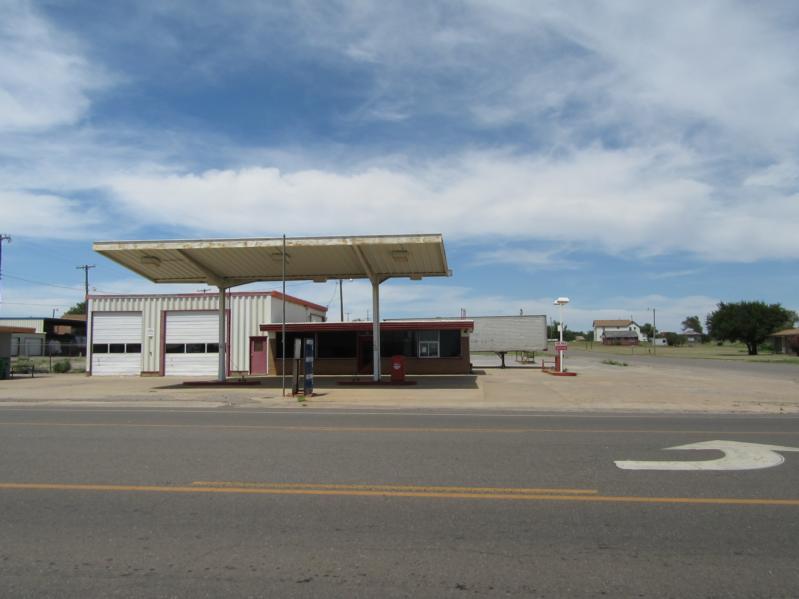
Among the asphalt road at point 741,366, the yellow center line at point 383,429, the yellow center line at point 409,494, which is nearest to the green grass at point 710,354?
the asphalt road at point 741,366

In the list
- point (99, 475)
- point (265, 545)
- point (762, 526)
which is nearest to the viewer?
point (265, 545)

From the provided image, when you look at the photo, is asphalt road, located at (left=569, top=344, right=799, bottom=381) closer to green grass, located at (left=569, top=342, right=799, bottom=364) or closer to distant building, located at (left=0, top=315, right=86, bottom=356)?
green grass, located at (left=569, top=342, right=799, bottom=364)

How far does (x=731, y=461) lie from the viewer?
7.86m

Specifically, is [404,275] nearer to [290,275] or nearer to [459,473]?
[290,275]

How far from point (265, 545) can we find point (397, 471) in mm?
2692

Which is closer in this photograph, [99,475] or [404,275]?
[99,475]

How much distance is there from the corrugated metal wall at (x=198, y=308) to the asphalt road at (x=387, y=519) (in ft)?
73.7

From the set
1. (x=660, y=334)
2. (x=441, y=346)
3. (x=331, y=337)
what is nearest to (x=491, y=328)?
(x=441, y=346)

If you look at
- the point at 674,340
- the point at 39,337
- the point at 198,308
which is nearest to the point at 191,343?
the point at 198,308

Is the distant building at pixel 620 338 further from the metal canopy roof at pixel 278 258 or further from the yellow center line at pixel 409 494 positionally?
the yellow center line at pixel 409 494

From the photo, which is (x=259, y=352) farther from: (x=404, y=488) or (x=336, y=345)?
(x=404, y=488)

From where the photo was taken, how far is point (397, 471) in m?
7.30

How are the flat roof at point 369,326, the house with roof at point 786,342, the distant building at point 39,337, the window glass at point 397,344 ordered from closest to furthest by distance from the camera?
1. the flat roof at point 369,326
2. the window glass at point 397,344
3. the distant building at point 39,337
4. the house with roof at point 786,342

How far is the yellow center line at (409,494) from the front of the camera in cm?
597
